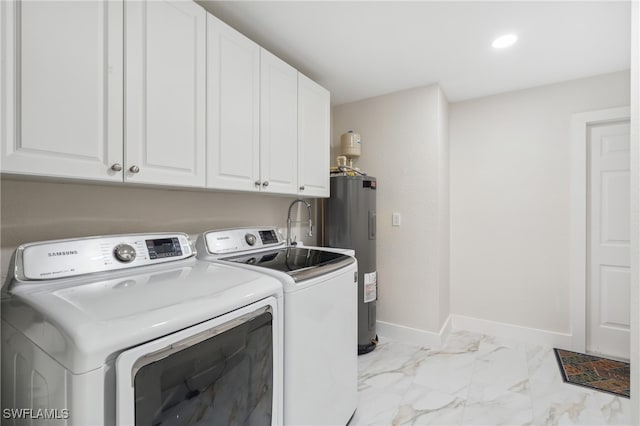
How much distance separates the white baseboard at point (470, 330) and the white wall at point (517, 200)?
54 mm

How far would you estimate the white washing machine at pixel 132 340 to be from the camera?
2.18ft

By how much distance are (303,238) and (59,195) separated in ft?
5.68

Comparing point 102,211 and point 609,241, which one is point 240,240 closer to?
point 102,211

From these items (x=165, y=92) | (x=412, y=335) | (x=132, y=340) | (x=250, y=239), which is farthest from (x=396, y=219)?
(x=132, y=340)

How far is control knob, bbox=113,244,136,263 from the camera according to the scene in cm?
117

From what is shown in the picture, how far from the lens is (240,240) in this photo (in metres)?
1.77

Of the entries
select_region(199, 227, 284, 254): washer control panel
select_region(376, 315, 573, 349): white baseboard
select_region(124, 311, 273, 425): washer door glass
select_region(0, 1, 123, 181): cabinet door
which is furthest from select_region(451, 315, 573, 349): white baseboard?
select_region(0, 1, 123, 181): cabinet door

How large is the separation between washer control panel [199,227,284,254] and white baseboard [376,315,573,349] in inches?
59.0

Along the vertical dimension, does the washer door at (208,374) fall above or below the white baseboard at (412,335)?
above

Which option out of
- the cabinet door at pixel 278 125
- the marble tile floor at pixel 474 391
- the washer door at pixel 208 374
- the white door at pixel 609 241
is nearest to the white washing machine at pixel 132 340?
the washer door at pixel 208 374

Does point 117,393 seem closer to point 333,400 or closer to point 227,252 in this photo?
point 227,252

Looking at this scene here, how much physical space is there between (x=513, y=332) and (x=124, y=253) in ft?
10.5

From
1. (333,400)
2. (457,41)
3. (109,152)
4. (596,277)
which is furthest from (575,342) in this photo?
(109,152)

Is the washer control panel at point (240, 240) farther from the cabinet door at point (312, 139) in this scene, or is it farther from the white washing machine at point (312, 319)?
the cabinet door at point (312, 139)
